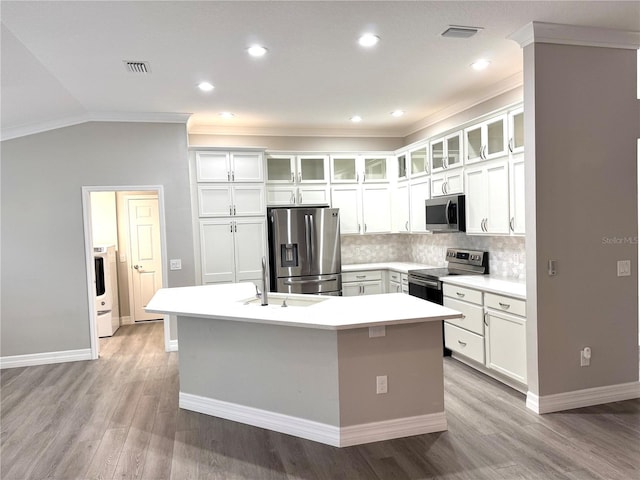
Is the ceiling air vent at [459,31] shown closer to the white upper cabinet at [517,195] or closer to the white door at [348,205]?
the white upper cabinet at [517,195]

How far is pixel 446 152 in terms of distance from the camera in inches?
183

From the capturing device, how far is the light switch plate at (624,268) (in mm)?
3206

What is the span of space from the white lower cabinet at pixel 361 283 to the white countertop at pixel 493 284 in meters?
1.38

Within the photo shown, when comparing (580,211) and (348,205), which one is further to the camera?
(348,205)

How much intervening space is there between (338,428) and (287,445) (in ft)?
1.17

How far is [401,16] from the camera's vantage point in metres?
2.70

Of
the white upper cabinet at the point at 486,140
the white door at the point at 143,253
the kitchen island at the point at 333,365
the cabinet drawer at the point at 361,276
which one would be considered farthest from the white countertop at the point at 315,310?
the white door at the point at 143,253

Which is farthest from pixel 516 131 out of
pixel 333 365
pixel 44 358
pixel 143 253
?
pixel 143 253

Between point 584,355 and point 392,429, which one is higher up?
point 584,355

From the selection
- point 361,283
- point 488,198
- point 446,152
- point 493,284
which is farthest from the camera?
point 361,283

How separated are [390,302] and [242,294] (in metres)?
1.25

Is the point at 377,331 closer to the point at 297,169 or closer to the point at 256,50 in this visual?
the point at 256,50

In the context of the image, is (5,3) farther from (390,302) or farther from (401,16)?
(390,302)

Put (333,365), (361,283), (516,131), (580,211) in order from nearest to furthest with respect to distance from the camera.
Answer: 1. (333,365)
2. (580,211)
3. (516,131)
4. (361,283)
